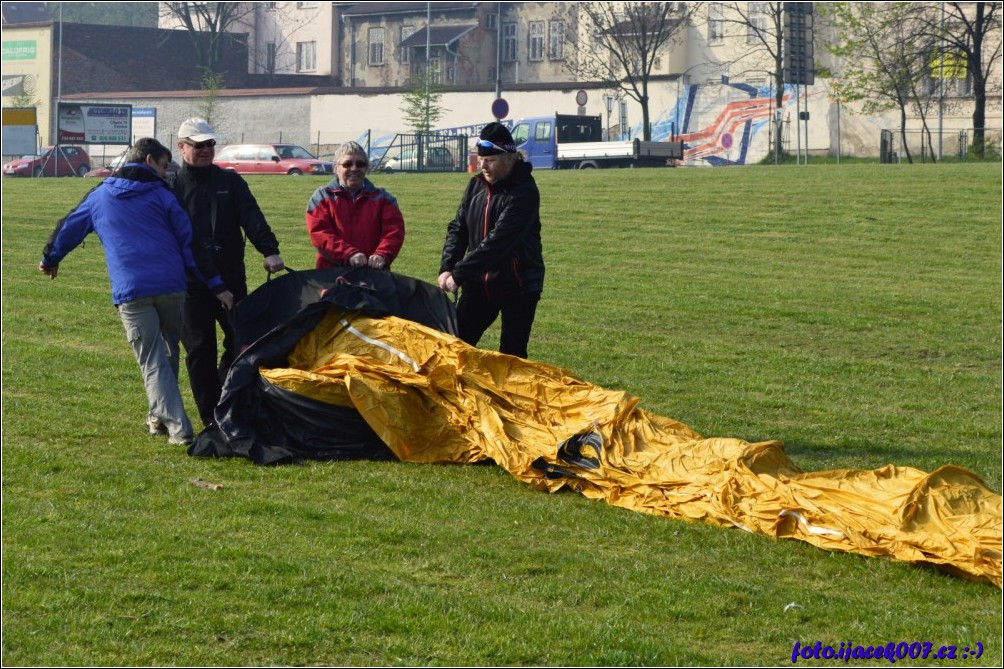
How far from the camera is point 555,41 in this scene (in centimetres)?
7481

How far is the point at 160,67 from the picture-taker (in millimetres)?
79812

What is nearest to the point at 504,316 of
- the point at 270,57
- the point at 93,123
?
the point at 93,123

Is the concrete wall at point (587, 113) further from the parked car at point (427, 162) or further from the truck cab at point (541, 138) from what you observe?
the truck cab at point (541, 138)

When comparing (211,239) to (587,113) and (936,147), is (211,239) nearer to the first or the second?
(936,147)

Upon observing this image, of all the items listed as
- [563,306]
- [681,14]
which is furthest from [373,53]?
[563,306]

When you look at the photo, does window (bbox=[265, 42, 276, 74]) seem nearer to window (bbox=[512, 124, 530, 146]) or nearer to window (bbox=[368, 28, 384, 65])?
window (bbox=[368, 28, 384, 65])

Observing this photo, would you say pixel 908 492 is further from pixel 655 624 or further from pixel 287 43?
pixel 287 43

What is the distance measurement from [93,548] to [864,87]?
53.1m

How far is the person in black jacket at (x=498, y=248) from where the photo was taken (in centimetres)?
859

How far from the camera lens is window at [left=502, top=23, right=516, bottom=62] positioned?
7725 centimetres

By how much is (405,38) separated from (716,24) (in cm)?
2086

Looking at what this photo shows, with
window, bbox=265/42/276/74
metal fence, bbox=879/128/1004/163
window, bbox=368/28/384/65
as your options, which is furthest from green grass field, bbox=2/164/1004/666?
window, bbox=265/42/276/74

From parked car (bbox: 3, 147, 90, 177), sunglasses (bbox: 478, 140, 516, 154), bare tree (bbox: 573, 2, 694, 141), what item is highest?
bare tree (bbox: 573, 2, 694, 141)

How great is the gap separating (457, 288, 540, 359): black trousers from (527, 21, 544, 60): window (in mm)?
68388
